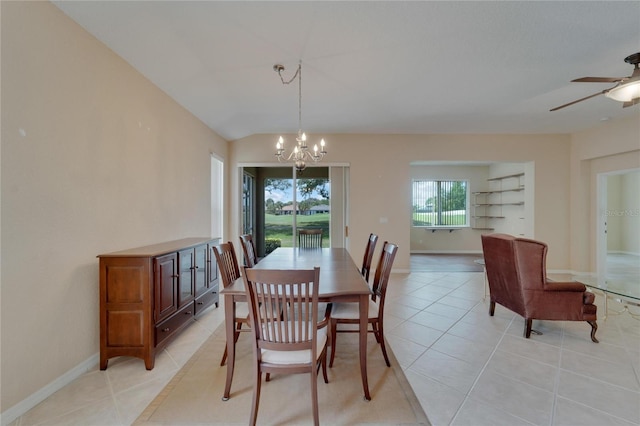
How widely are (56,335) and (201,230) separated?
250 cm

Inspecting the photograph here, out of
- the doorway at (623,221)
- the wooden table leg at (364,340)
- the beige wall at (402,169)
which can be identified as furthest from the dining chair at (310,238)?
the doorway at (623,221)

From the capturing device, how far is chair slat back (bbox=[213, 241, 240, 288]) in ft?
7.06

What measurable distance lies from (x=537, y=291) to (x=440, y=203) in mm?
5955

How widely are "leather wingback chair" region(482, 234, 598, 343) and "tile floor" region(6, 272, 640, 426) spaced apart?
0.84ft

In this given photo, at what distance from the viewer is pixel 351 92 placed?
3.62 meters

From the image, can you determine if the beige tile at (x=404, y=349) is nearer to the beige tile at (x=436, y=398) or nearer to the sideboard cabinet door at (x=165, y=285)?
the beige tile at (x=436, y=398)

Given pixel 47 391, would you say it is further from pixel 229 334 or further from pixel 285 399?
pixel 285 399

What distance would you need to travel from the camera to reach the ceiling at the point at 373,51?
6.91ft

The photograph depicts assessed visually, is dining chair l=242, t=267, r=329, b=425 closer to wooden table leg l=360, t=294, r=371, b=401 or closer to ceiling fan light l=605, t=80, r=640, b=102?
wooden table leg l=360, t=294, r=371, b=401

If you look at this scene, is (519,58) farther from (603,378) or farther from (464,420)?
(464,420)

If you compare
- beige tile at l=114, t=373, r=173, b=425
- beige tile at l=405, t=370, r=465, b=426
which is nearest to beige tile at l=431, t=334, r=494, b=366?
beige tile at l=405, t=370, r=465, b=426

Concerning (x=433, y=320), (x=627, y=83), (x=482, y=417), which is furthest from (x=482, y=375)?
(x=627, y=83)

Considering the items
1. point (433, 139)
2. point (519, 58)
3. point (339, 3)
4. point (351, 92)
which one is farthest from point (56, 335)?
point (433, 139)

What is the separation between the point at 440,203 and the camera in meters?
8.38
